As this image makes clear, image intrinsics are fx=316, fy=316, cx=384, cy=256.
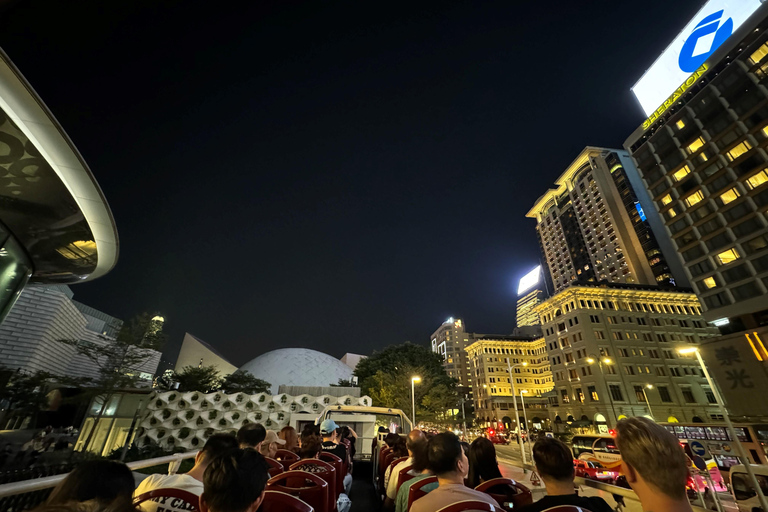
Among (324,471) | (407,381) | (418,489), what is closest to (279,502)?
(418,489)

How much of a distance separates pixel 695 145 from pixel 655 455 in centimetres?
5754

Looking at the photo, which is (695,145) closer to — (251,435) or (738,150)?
(738,150)

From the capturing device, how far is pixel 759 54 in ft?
116

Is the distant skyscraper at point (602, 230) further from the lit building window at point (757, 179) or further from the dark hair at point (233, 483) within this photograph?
the dark hair at point (233, 483)

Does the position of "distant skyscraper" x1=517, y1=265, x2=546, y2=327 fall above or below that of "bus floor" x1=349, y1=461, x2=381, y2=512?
above

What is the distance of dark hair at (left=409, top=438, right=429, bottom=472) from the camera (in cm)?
423

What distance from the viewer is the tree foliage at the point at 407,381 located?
35.9 metres

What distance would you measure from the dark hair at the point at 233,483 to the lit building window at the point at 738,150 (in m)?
54.8

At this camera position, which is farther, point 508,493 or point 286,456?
point 286,456

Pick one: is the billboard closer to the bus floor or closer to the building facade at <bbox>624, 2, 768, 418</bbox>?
the building facade at <bbox>624, 2, 768, 418</bbox>

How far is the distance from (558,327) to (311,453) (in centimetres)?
6627

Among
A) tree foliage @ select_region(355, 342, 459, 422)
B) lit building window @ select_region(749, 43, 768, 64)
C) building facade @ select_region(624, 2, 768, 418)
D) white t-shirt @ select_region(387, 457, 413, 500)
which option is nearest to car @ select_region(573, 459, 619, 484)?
white t-shirt @ select_region(387, 457, 413, 500)

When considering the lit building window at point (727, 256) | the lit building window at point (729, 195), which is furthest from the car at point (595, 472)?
the lit building window at point (729, 195)

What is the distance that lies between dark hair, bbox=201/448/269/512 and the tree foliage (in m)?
32.7
